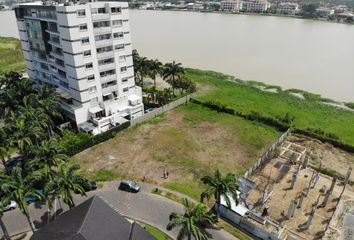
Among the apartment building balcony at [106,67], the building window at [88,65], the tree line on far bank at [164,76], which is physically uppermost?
the building window at [88,65]

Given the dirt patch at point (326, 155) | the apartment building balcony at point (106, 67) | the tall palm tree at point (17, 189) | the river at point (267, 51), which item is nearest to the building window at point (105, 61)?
the apartment building balcony at point (106, 67)

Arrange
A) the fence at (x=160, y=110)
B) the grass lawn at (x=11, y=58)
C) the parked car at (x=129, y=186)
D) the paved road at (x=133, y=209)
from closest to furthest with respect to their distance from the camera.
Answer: the paved road at (x=133, y=209) < the parked car at (x=129, y=186) < the fence at (x=160, y=110) < the grass lawn at (x=11, y=58)

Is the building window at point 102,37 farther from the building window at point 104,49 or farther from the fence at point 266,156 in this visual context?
the fence at point 266,156

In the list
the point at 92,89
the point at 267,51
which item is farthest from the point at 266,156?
the point at 267,51

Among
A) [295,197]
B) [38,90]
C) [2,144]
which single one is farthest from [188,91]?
[2,144]

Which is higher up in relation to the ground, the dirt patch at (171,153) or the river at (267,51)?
the river at (267,51)

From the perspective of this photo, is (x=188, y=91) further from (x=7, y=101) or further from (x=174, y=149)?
(x=7, y=101)
